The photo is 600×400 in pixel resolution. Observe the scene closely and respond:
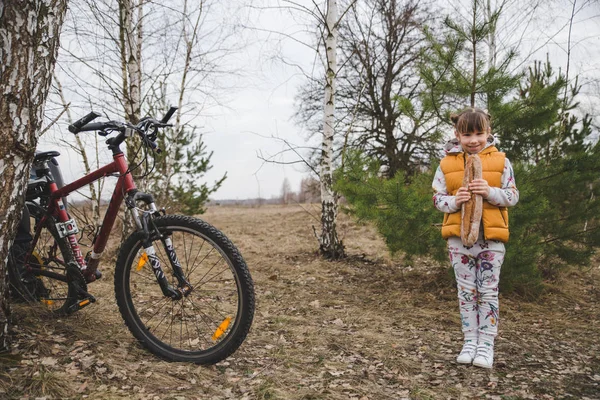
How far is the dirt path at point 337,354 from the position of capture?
2.53 metres

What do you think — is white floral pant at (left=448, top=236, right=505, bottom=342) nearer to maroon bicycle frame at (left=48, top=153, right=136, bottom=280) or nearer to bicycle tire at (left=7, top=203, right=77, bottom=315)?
maroon bicycle frame at (left=48, top=153, right=136, bottom=280)

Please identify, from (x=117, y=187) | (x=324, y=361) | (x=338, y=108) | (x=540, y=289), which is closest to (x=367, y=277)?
(x=540, y=289)

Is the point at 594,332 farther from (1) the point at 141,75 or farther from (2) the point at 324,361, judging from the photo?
(1) the point at 141,75

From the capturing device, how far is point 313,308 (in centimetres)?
454

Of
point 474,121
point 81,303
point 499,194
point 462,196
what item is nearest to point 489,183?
point 499,194

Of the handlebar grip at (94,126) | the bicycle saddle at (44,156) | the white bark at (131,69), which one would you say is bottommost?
the bicycle saddle at (44,156)

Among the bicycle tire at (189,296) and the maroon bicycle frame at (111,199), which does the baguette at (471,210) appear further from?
the maroon bicycle frame at (111,199)

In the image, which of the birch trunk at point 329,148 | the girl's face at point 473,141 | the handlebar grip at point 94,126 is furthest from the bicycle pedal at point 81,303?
the birch trunk at point 329,148

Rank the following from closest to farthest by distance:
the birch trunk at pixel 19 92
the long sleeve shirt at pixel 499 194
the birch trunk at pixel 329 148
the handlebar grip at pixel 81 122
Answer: the birch trunk at pixel 19 92 < the handlebar grip at pixel 81 122 < the long sleeve shirt at pixel 499 194 < the birch trunk at pixel 329 148

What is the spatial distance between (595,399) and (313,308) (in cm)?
250

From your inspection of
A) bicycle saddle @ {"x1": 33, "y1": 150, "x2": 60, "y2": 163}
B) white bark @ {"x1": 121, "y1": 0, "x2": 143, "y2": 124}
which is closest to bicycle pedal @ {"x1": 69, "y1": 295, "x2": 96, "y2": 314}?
bicycle saddle @ {"x1": 33, "y1": 150, "x2": 60, "y2": 163}

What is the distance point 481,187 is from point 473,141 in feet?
1.13

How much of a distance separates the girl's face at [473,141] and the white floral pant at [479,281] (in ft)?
2.01

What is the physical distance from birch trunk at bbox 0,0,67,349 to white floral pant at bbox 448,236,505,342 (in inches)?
110
